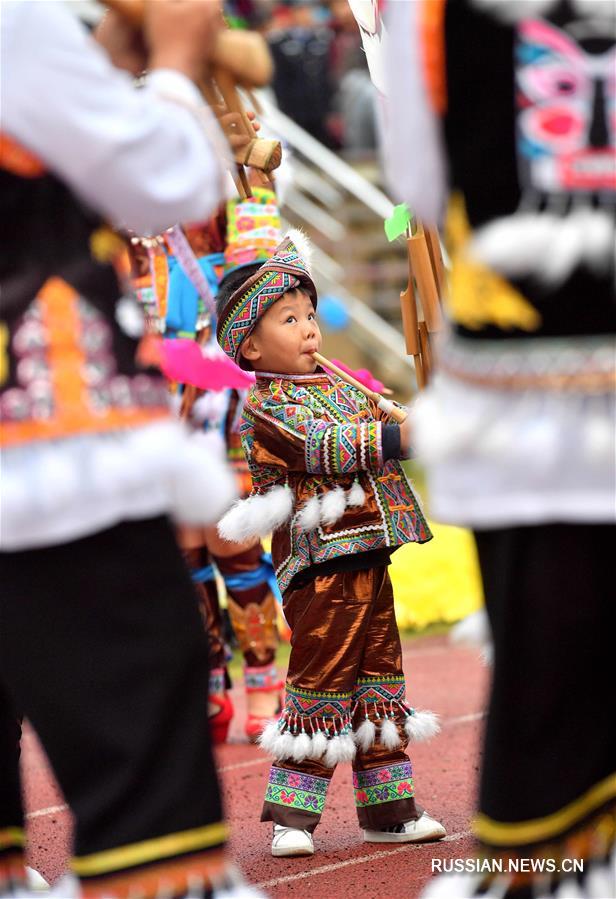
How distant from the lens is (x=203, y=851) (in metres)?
2.33

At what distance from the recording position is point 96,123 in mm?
2168

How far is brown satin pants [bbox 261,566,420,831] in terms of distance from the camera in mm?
3650

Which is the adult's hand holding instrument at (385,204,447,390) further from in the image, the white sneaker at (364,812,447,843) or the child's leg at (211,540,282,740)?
the child's leg at (211,540,282,740)

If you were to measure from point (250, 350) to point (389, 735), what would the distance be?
1.08 m

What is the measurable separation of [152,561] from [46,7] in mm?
884

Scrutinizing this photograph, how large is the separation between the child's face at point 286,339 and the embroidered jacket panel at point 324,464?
0.12ft

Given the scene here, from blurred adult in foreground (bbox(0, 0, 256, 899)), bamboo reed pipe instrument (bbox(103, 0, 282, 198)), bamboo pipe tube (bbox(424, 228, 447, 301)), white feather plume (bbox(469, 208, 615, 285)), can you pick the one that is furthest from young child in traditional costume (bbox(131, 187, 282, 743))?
white feather plume (bbox(469, 208, 615, 285))

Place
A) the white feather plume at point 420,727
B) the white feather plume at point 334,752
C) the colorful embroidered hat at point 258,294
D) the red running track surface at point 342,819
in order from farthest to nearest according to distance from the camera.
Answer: the colorful embroidered hat at point 258,294 < the white feather plume at point 420,727 < the white feather plume at point 334,752 < the red running track surface at point 342,819

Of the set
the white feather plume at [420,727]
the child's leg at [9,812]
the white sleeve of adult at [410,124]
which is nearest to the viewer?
the white sleeve of adult at [410,124]

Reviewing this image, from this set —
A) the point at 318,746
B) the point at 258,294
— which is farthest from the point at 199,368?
the point at 318,746

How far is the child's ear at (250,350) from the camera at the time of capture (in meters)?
3.88

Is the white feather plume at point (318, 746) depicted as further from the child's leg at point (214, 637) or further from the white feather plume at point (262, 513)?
the child's leg at point (214, 637)

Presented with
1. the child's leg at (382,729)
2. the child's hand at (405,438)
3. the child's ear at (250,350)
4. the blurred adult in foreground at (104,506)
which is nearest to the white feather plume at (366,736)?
the child's leg at (382,729)

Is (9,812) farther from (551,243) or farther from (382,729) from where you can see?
(551,243)
